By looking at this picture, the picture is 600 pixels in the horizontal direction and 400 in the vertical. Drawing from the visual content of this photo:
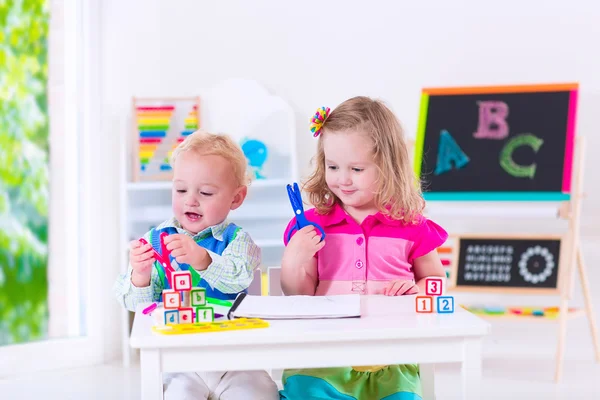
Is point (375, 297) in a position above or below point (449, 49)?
below

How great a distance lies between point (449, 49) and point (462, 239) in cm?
95

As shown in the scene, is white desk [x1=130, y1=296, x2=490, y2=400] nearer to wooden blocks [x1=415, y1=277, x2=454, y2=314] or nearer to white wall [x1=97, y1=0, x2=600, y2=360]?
wooden blocks [x1=415, y1=277, x2=454, y2=314]

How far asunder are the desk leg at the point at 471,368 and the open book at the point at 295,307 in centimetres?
19

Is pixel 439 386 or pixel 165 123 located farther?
pixel 165 123

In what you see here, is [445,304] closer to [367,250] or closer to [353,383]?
[353,383]

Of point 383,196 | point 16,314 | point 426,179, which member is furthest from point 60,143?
point 383,196

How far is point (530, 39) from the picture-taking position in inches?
145

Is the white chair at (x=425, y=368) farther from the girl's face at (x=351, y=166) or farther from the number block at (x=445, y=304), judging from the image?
the number block at (x=445, y=304)

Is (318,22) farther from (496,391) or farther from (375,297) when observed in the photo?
(375,297)

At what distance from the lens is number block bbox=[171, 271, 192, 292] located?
133cm

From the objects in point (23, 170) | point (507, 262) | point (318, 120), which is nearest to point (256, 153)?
point (23, 170)

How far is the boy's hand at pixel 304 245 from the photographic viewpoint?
5.48 ft

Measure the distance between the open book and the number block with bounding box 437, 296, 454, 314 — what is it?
14cm

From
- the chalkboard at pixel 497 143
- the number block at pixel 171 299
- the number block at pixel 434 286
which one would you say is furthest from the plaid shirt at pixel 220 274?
the chalkboard at pixel 497 143
